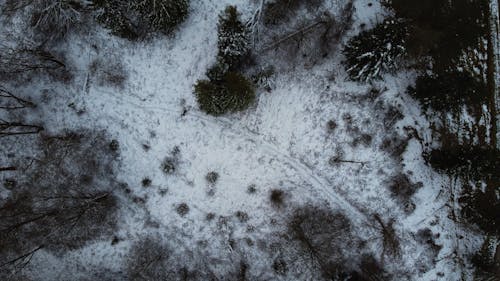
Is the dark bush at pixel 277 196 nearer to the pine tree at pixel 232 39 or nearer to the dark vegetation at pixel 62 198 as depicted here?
the pine tree at pixel 232 39

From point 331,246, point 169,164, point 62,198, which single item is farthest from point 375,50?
point 62,198

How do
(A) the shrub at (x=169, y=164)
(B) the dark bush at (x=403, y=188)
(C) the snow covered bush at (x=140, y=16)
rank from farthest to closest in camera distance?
(A) the shrub at (x=169, y=164) → (B) the dark bush at (x=403, y=188) → (C) the snow covered bush at (x=140, y=16)

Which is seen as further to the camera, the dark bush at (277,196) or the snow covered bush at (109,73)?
the dark bush at (277,196)

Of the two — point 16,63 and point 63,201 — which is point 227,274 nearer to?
point 63,201

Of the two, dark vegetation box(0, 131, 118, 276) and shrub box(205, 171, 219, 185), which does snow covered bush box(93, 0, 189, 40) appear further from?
shrub box(205, 171, 219, 185)

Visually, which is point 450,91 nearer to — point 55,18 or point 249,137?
point 249,137

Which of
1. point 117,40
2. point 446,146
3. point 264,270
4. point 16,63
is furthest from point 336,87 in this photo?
point 16,63

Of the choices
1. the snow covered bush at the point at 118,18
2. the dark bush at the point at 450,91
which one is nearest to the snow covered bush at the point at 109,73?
the snow covered bush at the point at 118,18
